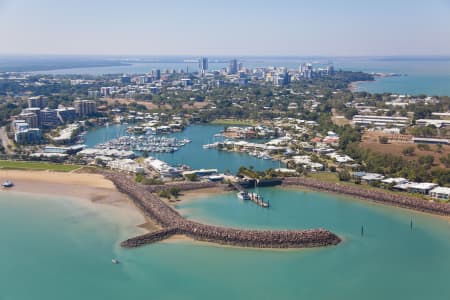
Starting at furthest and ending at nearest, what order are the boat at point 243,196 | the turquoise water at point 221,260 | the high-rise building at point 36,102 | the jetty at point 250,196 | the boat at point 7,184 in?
the high-rise building at point 36,102
the boat at point 7,184
the boat at point 243,196
the jetty at point 250,196
the turquoise water at point 221,260

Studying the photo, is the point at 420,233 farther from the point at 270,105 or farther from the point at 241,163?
the point at 270,105

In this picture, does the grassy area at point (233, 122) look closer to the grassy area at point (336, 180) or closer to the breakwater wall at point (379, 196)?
the grassy area at point (336, 180)

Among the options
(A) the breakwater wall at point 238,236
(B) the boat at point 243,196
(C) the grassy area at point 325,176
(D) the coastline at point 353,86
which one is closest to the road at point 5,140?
(B) the boat at point 243,196

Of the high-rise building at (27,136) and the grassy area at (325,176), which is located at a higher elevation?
the high-rise building at (27,136)

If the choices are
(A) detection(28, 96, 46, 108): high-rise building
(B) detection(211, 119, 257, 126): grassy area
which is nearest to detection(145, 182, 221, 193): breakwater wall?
(B) detection(211, 119, 257, 126): grassy area

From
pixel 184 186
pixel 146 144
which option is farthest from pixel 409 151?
pixel 146 144

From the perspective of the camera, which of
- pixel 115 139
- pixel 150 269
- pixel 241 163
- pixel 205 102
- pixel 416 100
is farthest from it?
pixel 205 102

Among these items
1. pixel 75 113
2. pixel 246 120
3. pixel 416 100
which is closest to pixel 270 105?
pixel 246 120

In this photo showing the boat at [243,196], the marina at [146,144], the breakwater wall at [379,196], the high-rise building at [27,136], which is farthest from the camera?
the high-rise building at [27,136]

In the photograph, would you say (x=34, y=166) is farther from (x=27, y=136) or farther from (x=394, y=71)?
(x=394, y=71)
